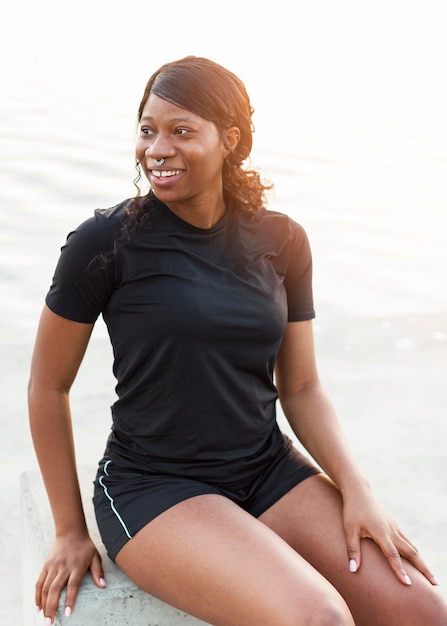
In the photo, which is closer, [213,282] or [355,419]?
[213,282]

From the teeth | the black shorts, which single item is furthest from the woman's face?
the black shorts

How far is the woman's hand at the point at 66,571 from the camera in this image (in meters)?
1.85

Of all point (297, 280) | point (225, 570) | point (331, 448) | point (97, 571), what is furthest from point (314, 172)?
point (225, 570)

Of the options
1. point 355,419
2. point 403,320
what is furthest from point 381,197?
point 355,419

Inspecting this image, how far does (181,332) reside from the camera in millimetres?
1907

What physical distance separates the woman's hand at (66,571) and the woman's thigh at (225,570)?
7cm

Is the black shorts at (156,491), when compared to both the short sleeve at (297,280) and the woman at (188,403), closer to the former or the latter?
the woman at (188,403)

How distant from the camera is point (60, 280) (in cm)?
189

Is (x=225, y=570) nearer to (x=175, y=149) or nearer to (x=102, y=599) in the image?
(x=102, y=599)

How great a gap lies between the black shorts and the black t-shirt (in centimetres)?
3

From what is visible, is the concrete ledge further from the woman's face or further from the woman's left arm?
the woman's face

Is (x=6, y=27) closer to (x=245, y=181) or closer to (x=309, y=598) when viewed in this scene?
(x=245, y=181)

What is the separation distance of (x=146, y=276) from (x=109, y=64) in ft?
36.9

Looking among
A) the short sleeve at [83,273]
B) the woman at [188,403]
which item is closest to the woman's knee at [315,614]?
the woman at [188,403]
